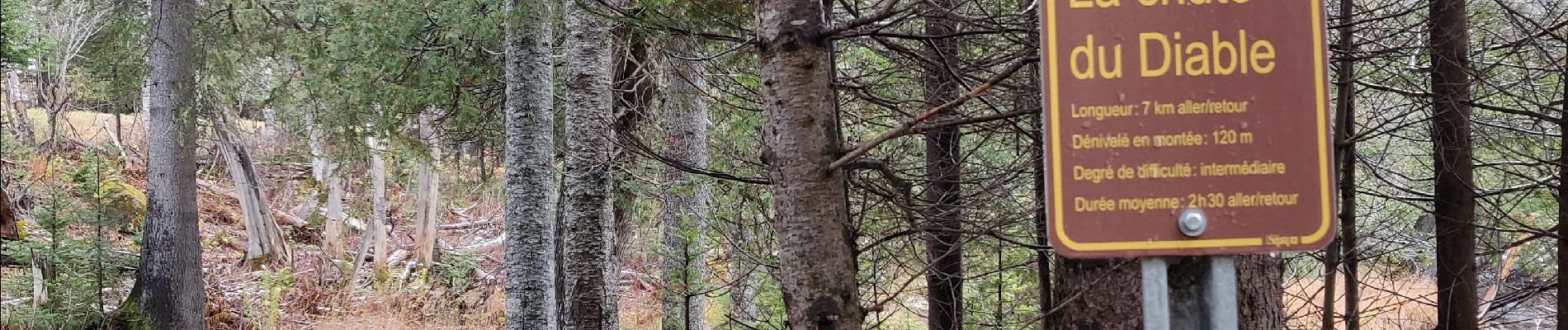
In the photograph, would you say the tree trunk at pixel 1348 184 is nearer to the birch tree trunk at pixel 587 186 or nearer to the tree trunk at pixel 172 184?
the birch tree trunk at pixel 587 186

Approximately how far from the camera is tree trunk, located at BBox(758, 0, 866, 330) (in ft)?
12.2

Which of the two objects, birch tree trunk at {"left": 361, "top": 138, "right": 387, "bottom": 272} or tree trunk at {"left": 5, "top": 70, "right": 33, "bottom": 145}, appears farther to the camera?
tree trunk at {"left": 5, "top": 70, "right": 33, "bottom": 145}

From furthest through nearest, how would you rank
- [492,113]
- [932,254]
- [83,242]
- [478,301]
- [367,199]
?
[367,199] → [478,301] → [83,242] → [492,113] → [932,254]

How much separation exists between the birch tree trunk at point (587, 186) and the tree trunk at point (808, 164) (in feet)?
13.1

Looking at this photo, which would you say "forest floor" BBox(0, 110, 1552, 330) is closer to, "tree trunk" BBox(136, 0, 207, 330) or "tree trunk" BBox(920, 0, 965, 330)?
"tree trunk" BBox(136, 0, 207, 330)

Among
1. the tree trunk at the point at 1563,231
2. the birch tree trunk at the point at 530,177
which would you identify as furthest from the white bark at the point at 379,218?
the tree trunk at the point at 1563,231

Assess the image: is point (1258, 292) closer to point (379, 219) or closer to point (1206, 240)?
point (1206, 240)

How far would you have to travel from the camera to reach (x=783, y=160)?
377 centimetres

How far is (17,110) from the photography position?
19422 millimetres

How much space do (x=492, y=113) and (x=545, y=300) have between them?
2.63 metres

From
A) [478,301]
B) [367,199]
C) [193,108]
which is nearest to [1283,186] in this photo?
[193,108]

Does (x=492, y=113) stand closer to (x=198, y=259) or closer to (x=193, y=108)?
(x=193, y=108)

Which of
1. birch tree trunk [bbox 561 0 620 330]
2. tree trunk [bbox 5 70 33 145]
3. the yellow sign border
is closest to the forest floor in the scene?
tree trunk [bbox 5 70 33 145]

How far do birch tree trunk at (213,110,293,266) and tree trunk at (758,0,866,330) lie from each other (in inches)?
592
